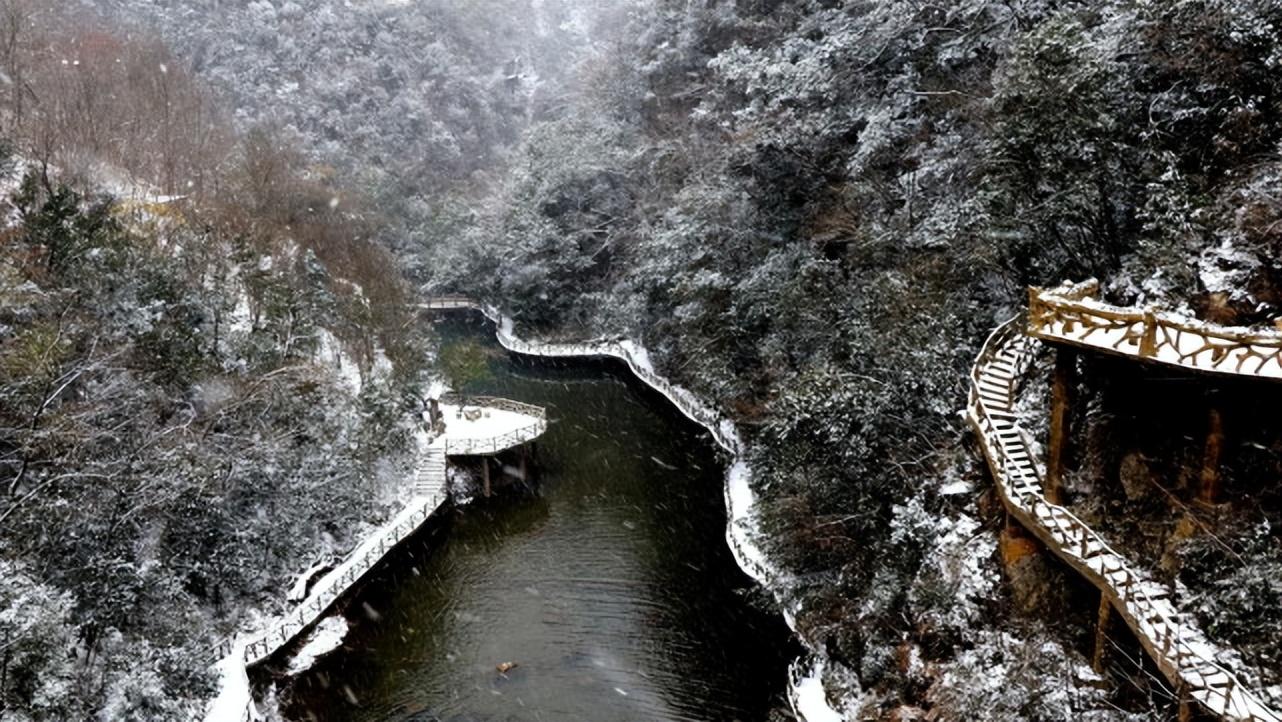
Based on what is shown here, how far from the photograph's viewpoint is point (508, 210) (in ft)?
144

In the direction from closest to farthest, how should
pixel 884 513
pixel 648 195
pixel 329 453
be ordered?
1. pixel 884 513
2. pixel 329 453
3. pixel 648 195

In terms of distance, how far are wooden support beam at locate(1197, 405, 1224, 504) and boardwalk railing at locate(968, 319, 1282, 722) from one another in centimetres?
120

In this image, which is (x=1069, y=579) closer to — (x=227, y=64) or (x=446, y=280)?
(x=446, y=280)

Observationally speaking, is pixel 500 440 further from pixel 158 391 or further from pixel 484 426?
pixel 158 391

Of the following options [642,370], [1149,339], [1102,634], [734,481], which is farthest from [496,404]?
[1149,339]

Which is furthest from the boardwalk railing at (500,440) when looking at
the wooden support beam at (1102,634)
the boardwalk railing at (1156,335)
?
the wooden support beam at (1102,634)

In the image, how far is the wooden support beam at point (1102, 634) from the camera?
9539mm

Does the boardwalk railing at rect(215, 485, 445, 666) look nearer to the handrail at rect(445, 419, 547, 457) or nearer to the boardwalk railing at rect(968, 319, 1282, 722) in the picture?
the handrail at rect(445, 419, 547, 457)

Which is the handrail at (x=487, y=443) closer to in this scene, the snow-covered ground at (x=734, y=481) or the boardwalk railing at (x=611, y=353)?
the boardwalk railing at (x=611, y=353)

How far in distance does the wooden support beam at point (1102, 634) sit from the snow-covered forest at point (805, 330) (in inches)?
7.5

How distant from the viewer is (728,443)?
23984mm

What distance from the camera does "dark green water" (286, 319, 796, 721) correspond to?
14.6 m

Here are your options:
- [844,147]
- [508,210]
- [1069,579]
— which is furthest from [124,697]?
[508,210]

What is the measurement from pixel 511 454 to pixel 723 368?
6.95 metres
